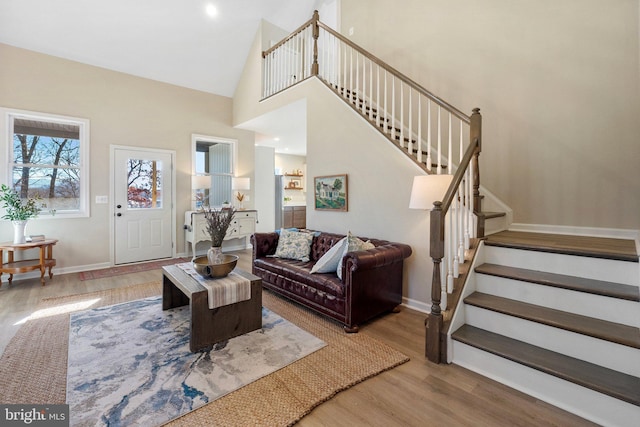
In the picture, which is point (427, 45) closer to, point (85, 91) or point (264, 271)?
point (264, 271)

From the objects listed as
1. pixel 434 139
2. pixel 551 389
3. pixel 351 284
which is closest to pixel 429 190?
pixel 351 284

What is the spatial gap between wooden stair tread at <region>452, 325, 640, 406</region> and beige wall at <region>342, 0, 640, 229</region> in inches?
86.9

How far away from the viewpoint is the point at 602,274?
203 cm

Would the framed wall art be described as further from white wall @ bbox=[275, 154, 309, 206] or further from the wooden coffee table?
white wall @ bbox=[275, 154, 309, 206]

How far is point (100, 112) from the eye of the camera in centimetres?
478

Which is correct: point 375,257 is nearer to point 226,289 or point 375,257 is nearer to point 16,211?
point 226,289

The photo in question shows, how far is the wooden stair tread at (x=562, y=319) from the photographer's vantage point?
1.65 m

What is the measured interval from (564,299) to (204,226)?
536cm

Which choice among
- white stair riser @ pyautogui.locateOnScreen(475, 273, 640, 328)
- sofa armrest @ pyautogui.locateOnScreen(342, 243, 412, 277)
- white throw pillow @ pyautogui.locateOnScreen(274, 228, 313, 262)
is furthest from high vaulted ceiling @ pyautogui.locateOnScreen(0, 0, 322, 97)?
white stair riser @ pyautogui.locateOnScreen(475, 273, 640, 328)

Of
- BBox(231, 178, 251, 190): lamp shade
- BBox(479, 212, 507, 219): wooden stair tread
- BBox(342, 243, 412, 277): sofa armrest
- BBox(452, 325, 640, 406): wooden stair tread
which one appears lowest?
BBox(452, 325, 640, 406): wooden stair tread

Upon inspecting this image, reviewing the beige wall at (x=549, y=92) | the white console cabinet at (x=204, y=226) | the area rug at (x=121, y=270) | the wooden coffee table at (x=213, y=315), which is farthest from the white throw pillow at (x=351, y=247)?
the area rug at (x=121, y=270)

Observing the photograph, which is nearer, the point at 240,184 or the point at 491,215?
the point at 491,215

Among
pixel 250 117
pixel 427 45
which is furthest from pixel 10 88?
pixel 427 45

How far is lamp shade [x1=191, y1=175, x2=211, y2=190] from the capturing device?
224 inches
